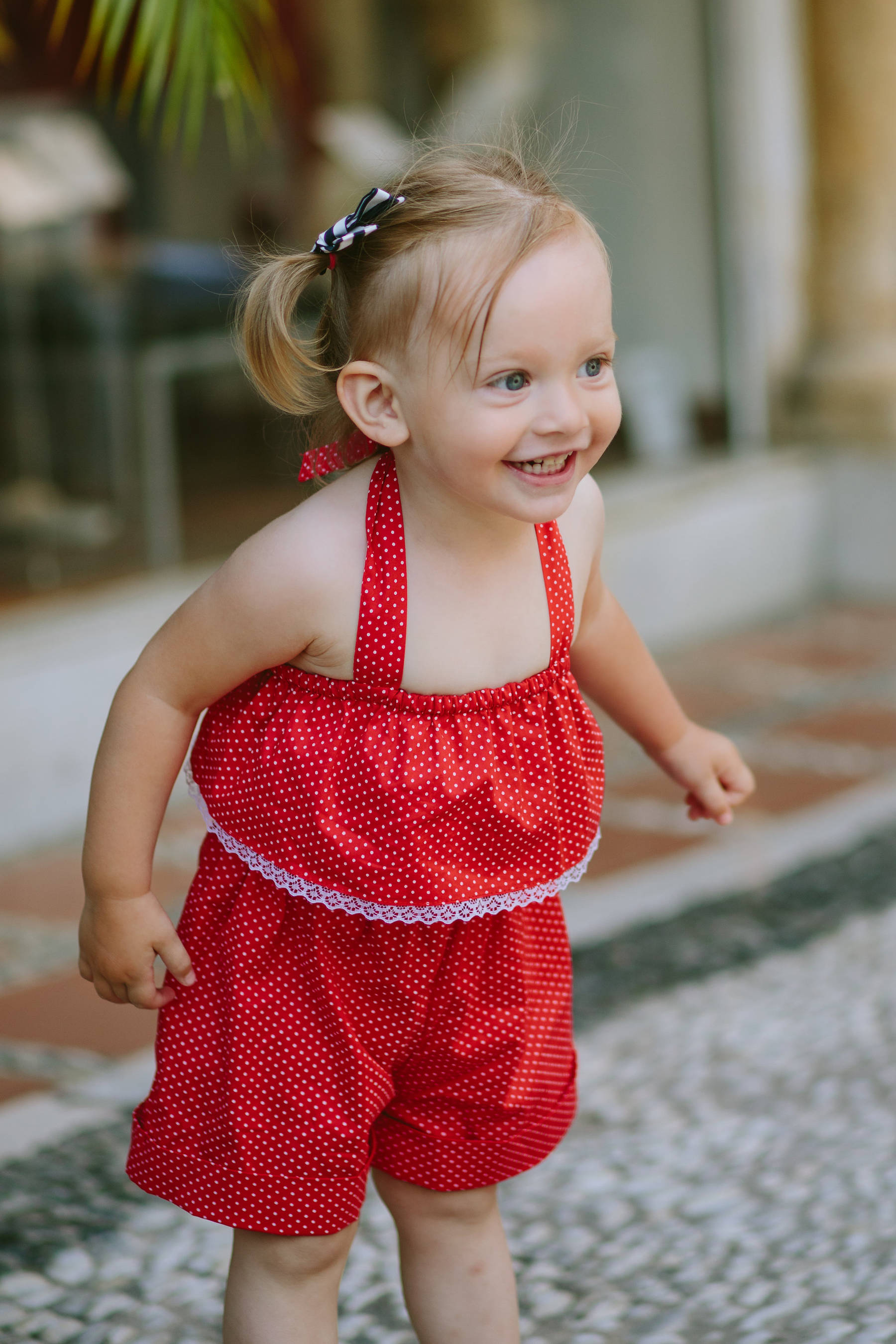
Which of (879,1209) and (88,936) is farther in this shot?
(879,1209)

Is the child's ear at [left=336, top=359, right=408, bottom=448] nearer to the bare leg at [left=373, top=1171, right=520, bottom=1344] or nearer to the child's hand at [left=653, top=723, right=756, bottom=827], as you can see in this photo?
the child's hand at [left=653, top=723, right=756, bottom=827]

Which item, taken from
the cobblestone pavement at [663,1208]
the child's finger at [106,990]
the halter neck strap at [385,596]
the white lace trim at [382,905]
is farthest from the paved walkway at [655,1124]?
the halter neck strap at [385,596]

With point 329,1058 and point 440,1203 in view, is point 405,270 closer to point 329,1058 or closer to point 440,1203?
point 329,1058

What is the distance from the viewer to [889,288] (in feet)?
19.5

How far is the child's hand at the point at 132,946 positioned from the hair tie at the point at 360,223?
578 millimetres

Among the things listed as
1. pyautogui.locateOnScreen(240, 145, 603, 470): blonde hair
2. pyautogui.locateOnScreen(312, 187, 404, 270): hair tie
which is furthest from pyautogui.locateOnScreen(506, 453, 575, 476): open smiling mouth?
pyautogui.locateOnScreen(312, 187, 404, 270): hair tie

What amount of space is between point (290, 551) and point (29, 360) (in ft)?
15.6

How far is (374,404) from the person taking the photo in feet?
4.25

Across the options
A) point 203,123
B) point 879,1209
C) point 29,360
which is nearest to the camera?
point 879,1209

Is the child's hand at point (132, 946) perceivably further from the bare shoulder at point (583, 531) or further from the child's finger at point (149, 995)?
the bare shoulder at point (583, 531)

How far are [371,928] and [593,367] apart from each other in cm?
52

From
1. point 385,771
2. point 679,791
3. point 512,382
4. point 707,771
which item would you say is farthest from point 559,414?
point 679,791

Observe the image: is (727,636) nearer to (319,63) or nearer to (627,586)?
(627,586)

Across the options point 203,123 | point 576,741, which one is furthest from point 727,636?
point 576,741
